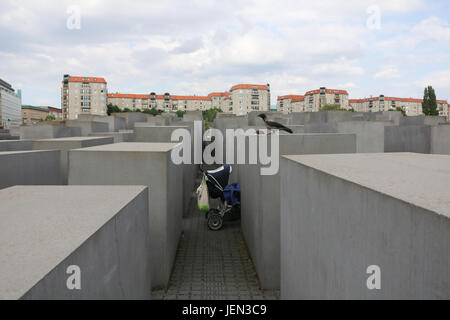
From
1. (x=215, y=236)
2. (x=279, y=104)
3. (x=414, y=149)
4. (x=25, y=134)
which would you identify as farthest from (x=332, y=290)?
(x=279, y=104)

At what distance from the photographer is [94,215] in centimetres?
274

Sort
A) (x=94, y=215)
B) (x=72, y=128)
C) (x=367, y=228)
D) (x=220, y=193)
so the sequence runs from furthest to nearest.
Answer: (x=72, y=128)
(x=220, y=193)
(x=94, y=215)
(x=367, y=228)

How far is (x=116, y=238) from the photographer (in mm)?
2822

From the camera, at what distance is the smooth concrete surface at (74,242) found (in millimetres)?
1752

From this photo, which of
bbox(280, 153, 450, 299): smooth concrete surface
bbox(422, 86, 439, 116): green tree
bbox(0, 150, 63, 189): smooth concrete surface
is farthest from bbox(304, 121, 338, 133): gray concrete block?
bbox(422, 86, 439, 116): green tree

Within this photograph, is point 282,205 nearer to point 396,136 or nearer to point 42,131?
point 396,136

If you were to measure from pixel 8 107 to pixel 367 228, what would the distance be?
366 ft

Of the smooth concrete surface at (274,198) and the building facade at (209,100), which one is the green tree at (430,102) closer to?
the building facade at (209,100)

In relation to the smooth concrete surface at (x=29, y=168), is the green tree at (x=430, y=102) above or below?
above

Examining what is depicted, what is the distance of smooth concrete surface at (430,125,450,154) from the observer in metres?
9.81

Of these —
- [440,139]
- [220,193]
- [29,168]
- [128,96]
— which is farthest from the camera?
[128,96]

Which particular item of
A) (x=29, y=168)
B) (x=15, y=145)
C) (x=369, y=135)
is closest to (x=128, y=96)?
(x=15, y=145)

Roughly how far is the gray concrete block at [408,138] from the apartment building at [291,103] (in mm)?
112007

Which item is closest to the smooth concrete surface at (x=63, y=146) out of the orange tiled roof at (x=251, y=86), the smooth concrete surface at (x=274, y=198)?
the smooth concrete surface at (x=274, y=198)
